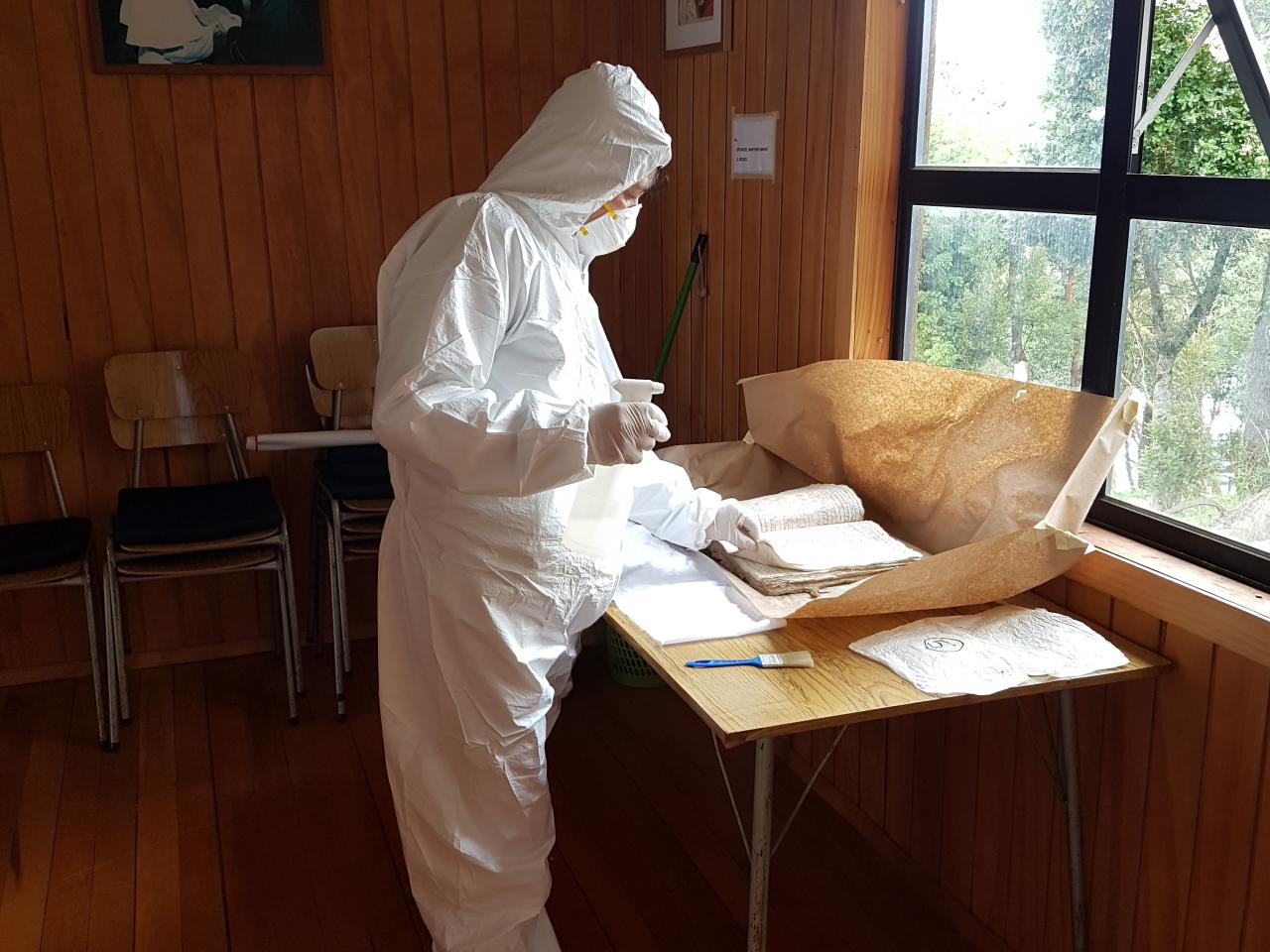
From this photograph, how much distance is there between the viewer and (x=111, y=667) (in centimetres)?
298

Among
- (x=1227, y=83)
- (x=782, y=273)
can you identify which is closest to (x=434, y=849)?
(x=782, y=273)

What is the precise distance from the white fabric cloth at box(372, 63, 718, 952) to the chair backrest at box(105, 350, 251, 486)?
1.48m

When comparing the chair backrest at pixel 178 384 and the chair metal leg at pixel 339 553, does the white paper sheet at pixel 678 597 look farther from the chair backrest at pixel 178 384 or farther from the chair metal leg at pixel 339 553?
the chair backrest at pixel 178 384

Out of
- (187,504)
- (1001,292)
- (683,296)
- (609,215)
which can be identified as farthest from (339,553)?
(1001,292)

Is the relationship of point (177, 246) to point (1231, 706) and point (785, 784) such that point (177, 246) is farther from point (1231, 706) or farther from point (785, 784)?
point (1231, 706)

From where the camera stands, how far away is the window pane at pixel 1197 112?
1683 millimetres

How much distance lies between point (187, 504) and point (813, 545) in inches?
71.1

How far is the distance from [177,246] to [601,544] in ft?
6.32

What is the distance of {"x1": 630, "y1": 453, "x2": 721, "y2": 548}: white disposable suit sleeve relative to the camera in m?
2.05

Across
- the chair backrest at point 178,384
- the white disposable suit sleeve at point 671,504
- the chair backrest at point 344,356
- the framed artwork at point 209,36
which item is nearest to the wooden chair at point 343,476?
the chair backrest at point 344,356

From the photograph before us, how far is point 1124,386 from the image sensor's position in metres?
1.88

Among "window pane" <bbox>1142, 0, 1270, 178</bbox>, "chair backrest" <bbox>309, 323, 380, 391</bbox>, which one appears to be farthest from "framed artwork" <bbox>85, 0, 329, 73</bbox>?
"window pane" <bbox>1142, 0, 1270, 178</bbox>

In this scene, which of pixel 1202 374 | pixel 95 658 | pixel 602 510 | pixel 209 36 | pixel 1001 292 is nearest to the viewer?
pixel 1202 374

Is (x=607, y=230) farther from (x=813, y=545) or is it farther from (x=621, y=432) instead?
(x=813, y=545)
